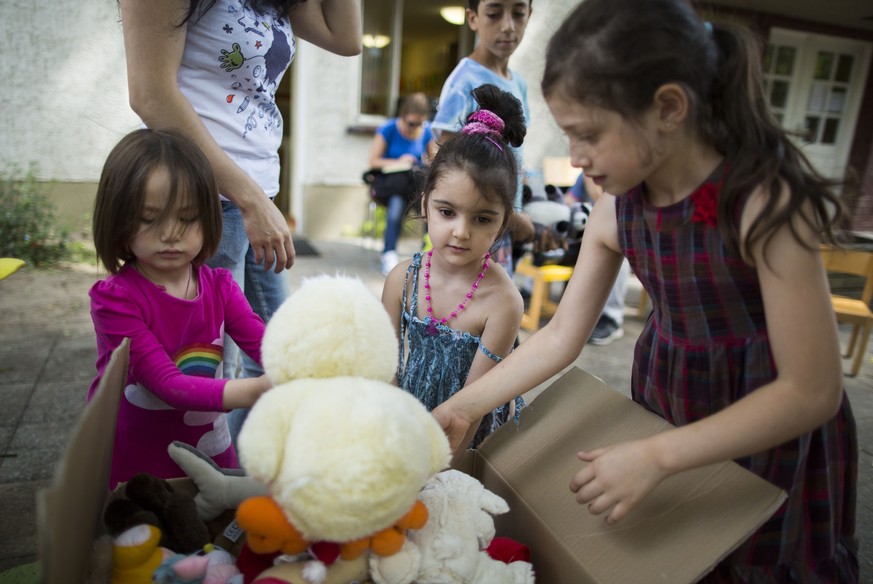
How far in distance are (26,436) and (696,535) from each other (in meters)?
2.24

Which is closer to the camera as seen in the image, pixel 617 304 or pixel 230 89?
pixel 230 89

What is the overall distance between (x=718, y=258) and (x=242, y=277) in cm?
116

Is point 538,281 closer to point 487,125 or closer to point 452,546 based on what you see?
point 487,125

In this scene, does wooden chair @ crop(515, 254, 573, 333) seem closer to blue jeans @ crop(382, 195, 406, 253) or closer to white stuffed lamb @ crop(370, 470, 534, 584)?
blue jeans @ crop(382, 195, 406, 253)

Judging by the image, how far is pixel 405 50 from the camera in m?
8.36

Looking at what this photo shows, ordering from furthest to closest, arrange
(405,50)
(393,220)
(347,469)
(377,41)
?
(405,50)
(377,41)
(393,220)
(347,469)

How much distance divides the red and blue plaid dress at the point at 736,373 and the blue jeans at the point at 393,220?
3.87m

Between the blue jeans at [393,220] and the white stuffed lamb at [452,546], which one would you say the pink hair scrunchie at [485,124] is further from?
the blue jeans at [393,220]

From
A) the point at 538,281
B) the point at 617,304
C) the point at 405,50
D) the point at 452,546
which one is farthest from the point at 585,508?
the point at 405,50

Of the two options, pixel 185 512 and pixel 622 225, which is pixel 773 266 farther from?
pixel 185 512

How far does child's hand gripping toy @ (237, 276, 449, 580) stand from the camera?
698 mm

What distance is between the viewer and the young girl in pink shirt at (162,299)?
3.77 ft

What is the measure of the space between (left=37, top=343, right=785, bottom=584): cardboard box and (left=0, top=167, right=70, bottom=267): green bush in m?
4.26

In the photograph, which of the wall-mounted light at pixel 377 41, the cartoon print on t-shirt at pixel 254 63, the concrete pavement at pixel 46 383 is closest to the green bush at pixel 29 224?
the concrete pavement at pixel 46 383
